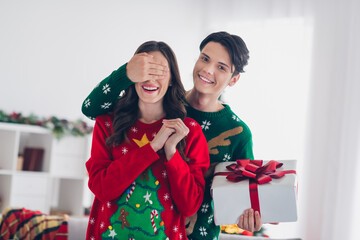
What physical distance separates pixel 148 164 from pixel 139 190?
3.5 inches

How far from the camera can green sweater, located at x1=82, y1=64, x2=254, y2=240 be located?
168cm

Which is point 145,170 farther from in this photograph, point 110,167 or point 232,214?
point 232,214

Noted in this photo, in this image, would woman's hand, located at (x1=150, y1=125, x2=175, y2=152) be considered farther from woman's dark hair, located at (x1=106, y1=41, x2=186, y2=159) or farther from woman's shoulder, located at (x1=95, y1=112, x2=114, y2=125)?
woman's shoulder, located at (x1=95, y1=112, x2=114, y2=125)

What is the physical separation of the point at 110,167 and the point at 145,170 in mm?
109

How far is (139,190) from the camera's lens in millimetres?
1495

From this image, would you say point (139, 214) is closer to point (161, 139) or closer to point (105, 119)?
point (161, 139)

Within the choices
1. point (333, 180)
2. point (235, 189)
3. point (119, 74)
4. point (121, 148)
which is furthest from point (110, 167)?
point (333, 180)

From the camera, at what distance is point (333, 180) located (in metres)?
5.12

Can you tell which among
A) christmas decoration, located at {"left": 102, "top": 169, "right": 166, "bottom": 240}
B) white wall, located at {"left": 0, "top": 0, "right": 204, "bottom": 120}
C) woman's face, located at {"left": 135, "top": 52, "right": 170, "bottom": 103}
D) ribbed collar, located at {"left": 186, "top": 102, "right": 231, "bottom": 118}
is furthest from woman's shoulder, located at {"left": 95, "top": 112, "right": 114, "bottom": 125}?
white wall, located at {"left": 0, "top": 0, "right": 204, "bottom": 120}

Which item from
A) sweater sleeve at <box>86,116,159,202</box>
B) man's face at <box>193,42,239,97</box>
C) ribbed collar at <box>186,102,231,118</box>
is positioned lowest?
sweater sleeve at <box>86,116,159,202</box>

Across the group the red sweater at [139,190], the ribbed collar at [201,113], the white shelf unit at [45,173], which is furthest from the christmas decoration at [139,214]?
the white shelf unit at [45,173]

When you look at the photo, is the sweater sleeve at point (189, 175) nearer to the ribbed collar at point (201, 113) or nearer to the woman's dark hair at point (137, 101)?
Answer: the woman's dark hair at point (137, 101)

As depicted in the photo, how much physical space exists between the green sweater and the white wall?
4389 millimetres

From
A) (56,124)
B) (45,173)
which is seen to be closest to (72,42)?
(56,124)
